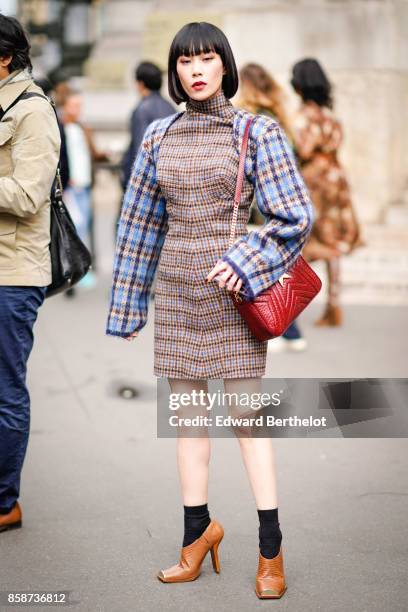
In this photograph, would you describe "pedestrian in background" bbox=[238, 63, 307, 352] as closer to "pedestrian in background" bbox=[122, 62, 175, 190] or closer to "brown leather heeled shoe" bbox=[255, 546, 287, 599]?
"pedestrian in background" bbox=[122, 62, 175, 190]

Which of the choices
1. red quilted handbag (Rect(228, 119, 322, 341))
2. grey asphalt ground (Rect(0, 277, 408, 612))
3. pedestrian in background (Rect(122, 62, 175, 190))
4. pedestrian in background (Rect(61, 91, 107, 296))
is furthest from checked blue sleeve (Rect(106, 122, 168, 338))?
pedestrian in background (Rect(61, 91, 107, 296))

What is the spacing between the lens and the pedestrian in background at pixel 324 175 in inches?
317

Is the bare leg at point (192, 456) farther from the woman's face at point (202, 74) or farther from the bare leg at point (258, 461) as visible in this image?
the woman's face at point (202, 74)

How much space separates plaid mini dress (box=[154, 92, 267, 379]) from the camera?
12.2 ft

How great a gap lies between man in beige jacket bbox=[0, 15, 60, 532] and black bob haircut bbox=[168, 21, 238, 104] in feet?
2.06

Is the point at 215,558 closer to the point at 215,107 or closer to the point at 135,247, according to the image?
the point at 135,247

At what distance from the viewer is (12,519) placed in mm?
4477

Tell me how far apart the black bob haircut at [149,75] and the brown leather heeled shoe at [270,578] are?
5817 millimetres

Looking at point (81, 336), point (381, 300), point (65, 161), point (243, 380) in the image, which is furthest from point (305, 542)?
point (381, 300)

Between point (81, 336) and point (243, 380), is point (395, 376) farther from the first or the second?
point (243, 380)

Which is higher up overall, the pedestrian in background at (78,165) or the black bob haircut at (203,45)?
the black bob haircut at (203,45)

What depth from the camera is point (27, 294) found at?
4.29m

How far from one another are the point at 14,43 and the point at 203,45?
913 millimetres

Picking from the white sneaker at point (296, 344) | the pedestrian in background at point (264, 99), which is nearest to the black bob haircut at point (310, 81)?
the pedestrian in background at point (264, 99)
